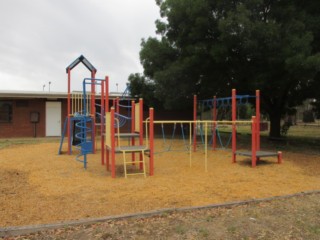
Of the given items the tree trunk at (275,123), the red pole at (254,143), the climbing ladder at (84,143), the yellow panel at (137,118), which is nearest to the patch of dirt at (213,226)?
the red pole at (254,143)

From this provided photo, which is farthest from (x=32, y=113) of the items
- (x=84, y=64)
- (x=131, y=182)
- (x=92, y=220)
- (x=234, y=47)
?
(x=92, y=220)

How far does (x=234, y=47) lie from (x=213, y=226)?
9.55 metres

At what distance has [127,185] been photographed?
22.9 ft

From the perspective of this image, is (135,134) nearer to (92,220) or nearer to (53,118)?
(92,220)

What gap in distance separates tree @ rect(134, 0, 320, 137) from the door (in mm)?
7370

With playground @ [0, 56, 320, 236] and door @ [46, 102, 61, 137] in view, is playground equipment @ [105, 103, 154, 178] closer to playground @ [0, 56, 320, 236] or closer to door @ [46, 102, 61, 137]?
playground @ [0, 56, 320, 236]

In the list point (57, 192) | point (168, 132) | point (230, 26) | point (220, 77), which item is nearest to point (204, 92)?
point (220, 77)

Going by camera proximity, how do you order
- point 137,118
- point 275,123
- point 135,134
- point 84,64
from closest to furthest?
point 135,134, point 137,118, point 84,64, point 275,123

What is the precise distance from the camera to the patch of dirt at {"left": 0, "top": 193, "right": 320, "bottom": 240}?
4.19m

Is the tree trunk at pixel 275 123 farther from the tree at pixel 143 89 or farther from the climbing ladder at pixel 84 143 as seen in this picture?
the climbing ladder at pixel 84 143

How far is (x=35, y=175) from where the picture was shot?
809 cm

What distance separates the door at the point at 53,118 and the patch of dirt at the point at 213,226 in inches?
682

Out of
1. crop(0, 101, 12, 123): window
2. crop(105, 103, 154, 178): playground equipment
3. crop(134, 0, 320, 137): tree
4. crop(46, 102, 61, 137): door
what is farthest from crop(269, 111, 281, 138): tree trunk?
crop(0, 101, 12, 123): window

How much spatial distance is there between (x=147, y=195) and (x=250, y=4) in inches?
344
